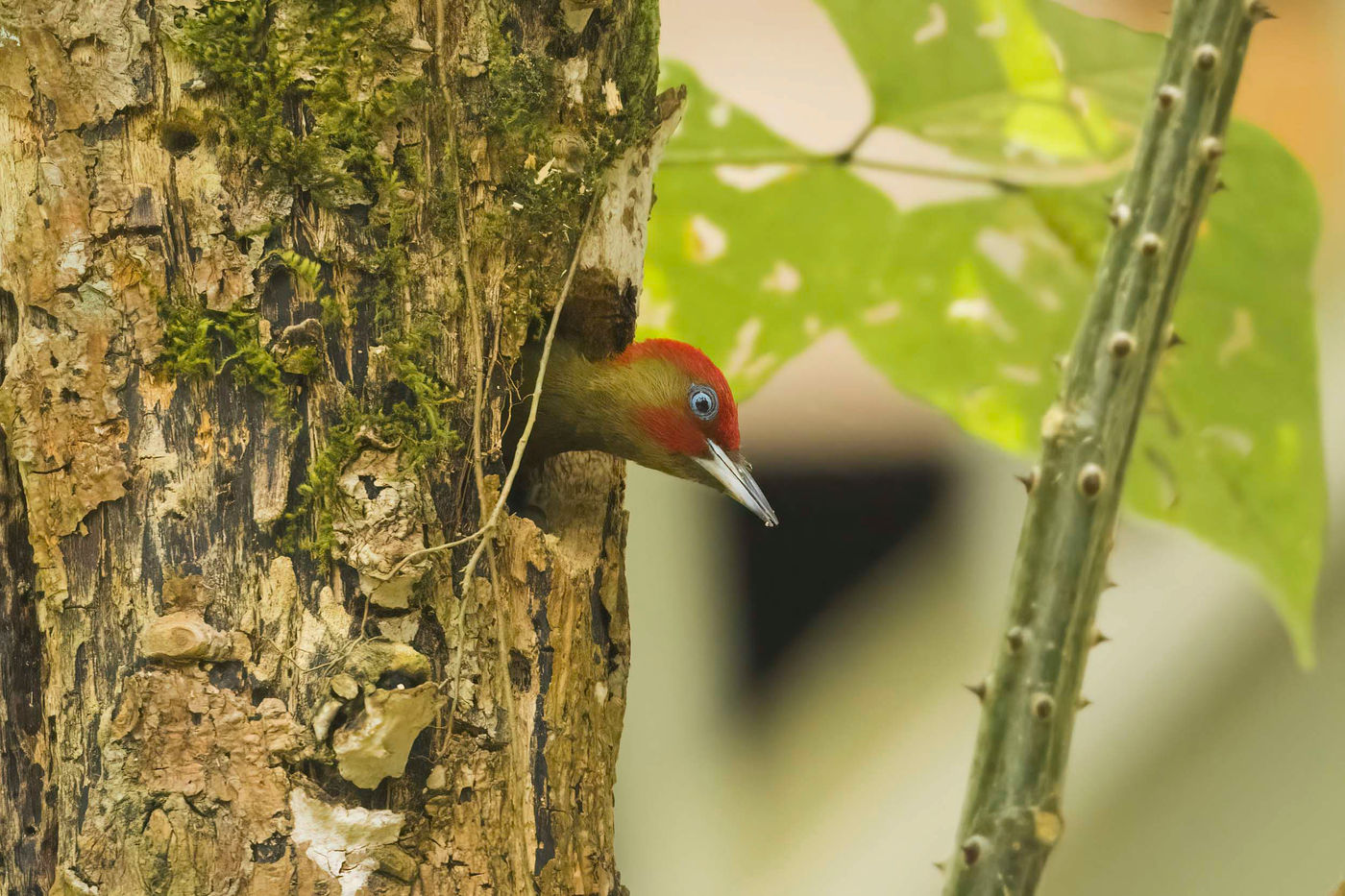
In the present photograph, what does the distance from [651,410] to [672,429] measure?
4cm

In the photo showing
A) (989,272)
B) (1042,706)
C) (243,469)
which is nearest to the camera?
(1042,706)

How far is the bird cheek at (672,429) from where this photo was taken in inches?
70.2

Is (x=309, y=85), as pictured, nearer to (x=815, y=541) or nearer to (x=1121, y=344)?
(x=1121, y=344)

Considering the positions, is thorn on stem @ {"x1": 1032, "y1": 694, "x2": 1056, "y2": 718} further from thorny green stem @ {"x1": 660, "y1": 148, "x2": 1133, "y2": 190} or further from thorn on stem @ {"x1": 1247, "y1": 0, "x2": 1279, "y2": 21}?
thorny green stem @ {"x1": 660, "y1": 148, "x2": 1133, "y2": 190}

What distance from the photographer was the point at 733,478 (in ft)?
5.94

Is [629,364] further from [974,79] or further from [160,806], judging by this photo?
[160,806]

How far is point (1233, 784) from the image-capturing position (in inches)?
117

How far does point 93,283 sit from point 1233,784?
2918 millimetres

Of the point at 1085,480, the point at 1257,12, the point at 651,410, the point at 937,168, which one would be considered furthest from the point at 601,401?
the point at 1257,12

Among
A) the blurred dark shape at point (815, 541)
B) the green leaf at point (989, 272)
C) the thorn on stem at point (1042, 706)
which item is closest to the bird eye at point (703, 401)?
the green leaf at point (989, 272)

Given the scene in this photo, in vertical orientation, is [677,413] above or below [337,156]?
below

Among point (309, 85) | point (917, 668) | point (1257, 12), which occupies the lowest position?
point (917, 668)

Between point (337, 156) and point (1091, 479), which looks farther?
point (337, 156)

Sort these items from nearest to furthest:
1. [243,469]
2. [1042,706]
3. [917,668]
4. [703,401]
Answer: [1042,706] < [243,469] < [703,401] < [917,668]
